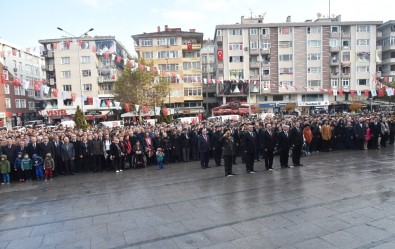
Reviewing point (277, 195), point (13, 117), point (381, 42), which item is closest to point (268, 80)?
point (381, 42)

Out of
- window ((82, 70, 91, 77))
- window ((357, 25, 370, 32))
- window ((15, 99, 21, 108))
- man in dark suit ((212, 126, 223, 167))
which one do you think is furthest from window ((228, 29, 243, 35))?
man in dark suit ((212, 126, 223, 167))

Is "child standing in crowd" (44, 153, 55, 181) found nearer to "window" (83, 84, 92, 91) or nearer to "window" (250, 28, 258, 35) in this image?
"window" (83, 84, 92, 91)

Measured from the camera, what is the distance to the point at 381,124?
647 inches

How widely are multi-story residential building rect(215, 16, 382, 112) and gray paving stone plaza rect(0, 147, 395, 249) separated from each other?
44752 millimetres

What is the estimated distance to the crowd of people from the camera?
12.4 meters

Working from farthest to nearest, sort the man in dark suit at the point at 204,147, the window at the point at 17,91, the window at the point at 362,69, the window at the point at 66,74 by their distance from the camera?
the window at the point at 17,91 → the window at the point at 362,69 → the window at the point at 66,74 → the man in dark suit at the point at 204,147

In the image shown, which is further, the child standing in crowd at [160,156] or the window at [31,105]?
the window at [31,105]

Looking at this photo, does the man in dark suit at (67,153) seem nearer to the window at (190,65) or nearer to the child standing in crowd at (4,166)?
the child standing in crowd at (4,166)

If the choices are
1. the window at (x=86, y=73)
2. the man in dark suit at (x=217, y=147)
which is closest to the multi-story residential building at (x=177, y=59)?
the window at (x=86, y=73)

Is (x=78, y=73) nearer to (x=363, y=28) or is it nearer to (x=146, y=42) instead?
(x=146, y=42)

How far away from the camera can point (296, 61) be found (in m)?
56.3

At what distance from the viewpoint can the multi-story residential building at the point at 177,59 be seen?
55.4 metres

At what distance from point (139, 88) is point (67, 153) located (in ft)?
93.1

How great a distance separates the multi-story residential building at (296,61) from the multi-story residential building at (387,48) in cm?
409
